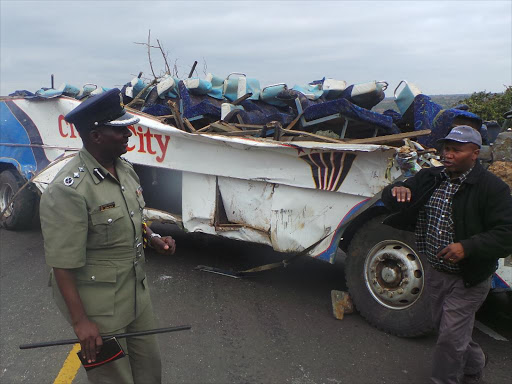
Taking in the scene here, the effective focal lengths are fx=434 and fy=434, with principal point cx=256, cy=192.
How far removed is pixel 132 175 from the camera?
96.9 inches

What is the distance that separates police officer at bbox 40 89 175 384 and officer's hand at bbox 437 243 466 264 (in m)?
1.70

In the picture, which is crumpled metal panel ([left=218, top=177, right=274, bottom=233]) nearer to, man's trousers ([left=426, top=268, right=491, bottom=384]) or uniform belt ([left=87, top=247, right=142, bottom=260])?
man's trousers ([left=426, top=268, right=491, bottom=384])

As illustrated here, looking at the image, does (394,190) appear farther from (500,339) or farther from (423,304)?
(500,339)

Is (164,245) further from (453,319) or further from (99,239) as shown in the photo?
(453,319)

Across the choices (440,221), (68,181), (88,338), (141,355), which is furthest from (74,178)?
(440,221)

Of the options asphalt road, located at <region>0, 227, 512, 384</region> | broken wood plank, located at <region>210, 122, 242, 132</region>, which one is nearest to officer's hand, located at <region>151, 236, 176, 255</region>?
asphalt road, located at <region>0, 227, 512, 384</region>

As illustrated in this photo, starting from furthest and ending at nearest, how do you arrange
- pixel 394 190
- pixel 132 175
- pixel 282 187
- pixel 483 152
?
pixel 282 187 → pixel 483 152 → pixel 394 190 → pixel 132 175

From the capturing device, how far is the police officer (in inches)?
75.1

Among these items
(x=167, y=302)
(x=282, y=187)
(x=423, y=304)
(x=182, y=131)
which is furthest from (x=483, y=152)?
(x=167, y=302)

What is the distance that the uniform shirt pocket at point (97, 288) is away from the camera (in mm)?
2041

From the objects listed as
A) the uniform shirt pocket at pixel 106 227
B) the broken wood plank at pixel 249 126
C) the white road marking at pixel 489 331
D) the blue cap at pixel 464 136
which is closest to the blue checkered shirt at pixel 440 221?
the blue cap at pixel 464 136

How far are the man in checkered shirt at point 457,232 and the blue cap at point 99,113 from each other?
1.78m

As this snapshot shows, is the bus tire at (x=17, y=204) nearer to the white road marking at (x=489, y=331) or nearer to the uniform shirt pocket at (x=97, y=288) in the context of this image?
the uniform shirt pocket at (x=97, y=288)

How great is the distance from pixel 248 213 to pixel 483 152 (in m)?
2.27
